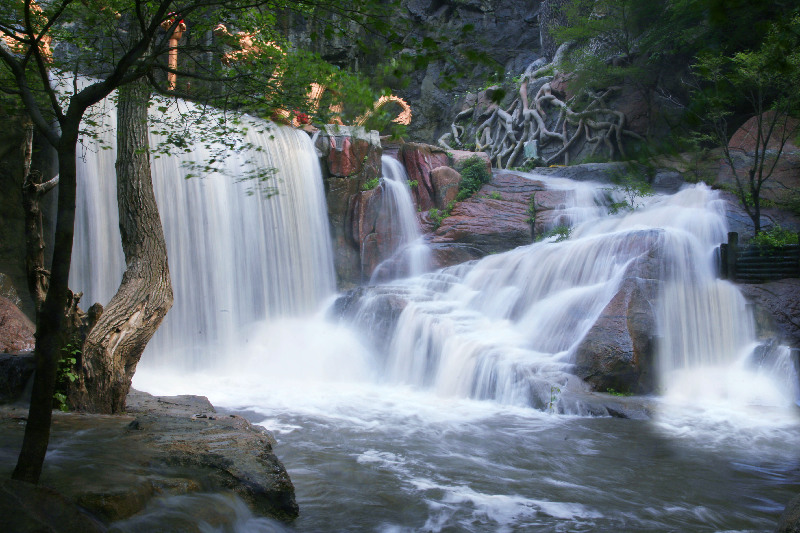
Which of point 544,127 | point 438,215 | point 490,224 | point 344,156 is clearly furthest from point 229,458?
point 544,127

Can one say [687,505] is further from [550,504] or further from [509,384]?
[509,384]

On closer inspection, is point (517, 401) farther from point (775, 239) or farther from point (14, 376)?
point (14, 376)

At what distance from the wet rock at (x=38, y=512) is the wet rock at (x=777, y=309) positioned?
10413 mm

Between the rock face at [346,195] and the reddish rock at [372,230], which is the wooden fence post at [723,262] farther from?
the rock face at [346,195]

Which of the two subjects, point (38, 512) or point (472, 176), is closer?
point (38, 512)

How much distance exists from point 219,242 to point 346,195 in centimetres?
391

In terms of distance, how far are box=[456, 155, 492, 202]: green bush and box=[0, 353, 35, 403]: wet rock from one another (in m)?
13.2

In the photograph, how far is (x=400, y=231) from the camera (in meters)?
16.8

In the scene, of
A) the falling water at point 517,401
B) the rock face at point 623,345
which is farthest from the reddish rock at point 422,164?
the rock face at point 623,345

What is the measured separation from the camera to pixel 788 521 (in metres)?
3.73

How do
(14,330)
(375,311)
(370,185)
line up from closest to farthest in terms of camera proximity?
(14,330) → (375,311) → (370,185)

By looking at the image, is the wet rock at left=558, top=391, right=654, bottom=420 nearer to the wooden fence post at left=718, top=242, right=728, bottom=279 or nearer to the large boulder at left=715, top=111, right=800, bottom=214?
the wooden fence post at left=718, top=242, right=728, bottom=279

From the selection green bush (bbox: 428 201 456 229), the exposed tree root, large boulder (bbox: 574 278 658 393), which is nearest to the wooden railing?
large boulder (bbox: 574 278 658 393)

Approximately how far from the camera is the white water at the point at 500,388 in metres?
5.12
